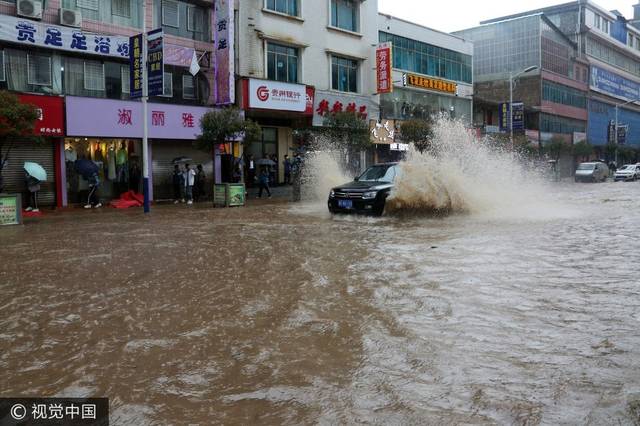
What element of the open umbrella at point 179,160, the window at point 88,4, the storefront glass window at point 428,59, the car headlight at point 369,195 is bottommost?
the car headlight at point 369,195

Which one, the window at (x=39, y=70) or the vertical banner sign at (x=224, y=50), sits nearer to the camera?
the window at (x=39, y=70)

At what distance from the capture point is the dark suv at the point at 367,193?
13359mm

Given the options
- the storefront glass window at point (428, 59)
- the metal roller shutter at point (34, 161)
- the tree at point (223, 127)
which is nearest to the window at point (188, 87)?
the tree at point (223, 127)

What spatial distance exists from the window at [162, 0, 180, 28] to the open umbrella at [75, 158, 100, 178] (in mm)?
6839

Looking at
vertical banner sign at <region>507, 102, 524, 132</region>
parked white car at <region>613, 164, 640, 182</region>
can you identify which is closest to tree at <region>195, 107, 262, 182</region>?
vertical banner sign at <region>507, 102, 524, 132</region>

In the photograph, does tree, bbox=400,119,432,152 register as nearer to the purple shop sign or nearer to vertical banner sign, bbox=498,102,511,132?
the purple shop sign

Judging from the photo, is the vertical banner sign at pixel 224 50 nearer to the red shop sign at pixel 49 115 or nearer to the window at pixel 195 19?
the window at pixel 195 19

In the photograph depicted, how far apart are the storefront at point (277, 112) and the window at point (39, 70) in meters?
7.44

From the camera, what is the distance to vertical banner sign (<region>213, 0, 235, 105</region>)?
22.5 m

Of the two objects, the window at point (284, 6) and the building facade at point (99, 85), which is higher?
the window at point (284, 6)

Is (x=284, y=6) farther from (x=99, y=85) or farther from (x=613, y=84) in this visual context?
(x=613, y=84)

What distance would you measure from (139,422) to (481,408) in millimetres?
1918

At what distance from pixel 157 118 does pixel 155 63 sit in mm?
4708

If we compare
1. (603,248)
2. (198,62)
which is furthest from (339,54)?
(603,248)
